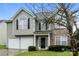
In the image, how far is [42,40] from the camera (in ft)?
38.4

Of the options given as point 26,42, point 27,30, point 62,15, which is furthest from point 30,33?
point 62,15

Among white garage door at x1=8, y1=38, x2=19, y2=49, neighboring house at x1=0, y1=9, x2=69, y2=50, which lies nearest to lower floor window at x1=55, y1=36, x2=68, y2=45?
neighboring house at x1=0, y1=9, x2=69, y2=50

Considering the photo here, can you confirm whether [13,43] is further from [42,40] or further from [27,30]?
[42,40]

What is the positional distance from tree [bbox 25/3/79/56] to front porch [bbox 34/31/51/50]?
28 cm

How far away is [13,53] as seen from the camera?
1166 centimetres

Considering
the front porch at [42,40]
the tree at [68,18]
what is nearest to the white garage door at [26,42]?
the front porch at [42,40]

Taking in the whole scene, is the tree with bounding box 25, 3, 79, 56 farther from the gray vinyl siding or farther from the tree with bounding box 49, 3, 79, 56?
the gray vinyl siding

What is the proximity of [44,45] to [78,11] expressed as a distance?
1.04m

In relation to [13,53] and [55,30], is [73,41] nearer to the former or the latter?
[55,30]

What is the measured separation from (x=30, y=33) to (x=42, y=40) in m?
0.31

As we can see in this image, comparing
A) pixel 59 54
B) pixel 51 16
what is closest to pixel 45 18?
pixel 51 16

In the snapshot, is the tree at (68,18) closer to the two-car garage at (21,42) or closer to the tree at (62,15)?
the tree at (62,15)

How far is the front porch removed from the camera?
460 inches

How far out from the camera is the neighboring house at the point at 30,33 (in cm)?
1169
